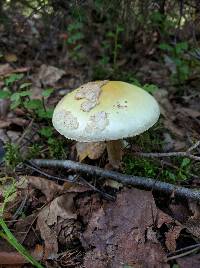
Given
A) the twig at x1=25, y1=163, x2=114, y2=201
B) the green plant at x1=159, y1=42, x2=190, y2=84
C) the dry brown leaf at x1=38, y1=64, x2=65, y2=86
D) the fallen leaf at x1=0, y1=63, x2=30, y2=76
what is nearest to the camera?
the twig at x1=25, y1=163, x2=114, y2=201

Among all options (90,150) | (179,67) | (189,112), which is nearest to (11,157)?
(90,150)

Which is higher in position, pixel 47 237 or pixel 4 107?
pixel 4 107

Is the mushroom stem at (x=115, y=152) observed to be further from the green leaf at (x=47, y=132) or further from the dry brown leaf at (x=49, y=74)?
the dry brown leaf at (x=49, y=74)

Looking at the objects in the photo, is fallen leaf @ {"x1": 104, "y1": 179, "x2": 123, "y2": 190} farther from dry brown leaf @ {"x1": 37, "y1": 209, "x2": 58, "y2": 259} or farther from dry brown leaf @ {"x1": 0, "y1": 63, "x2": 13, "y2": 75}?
dry brown leaf @ {"x1": 0, "y1": 63, "x2": 13, "y2": 75}

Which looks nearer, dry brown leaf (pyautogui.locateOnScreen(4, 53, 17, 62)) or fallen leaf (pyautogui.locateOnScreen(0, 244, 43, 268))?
fallen leaf (pyautogui.locateOnScreen(0, 244, 43, 268))

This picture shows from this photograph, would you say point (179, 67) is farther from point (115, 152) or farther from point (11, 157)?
point (11, 157)

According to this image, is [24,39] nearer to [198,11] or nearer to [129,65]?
[129,65]

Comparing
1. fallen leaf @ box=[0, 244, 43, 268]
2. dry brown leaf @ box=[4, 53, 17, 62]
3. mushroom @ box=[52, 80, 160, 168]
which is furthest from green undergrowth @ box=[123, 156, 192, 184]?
dry brown leaf @ box=[4, 53, 17, 62]
